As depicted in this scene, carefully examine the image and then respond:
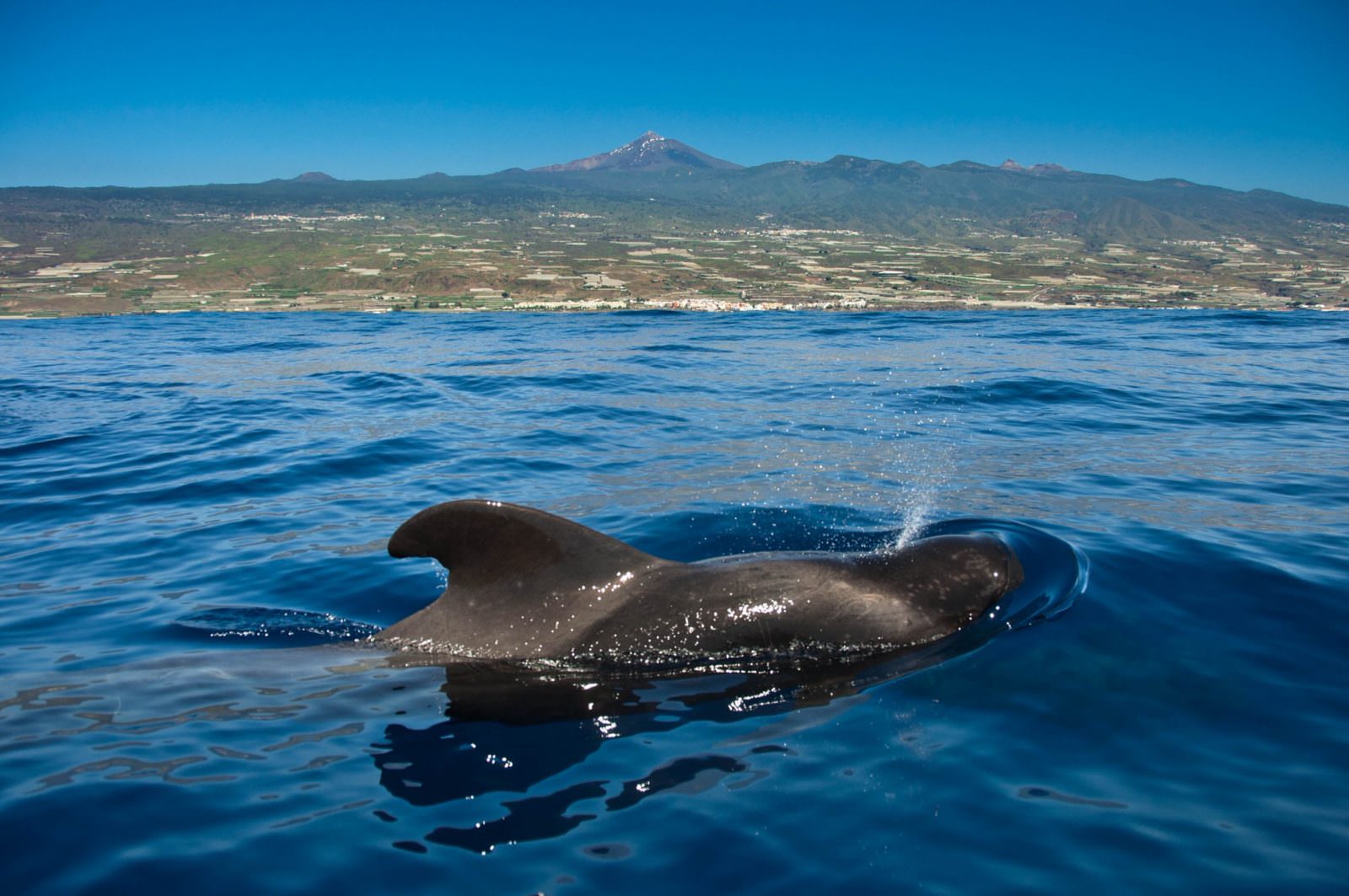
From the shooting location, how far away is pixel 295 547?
9375 millimetres

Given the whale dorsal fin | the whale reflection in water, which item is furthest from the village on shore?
the whale dorsal fin

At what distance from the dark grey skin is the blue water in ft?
1.02

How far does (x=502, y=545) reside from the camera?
605 cm

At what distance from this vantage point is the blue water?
393 cm

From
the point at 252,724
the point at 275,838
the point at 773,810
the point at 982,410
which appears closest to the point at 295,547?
the point at 252,724

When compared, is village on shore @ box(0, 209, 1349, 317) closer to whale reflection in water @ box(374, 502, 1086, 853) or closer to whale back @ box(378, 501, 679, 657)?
whale reflection in water @ box(374, 502, 1086, 853)

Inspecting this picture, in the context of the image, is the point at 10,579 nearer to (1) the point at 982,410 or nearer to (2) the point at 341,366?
(1) the point at 982,410

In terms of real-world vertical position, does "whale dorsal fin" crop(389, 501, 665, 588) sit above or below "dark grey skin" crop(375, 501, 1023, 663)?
above

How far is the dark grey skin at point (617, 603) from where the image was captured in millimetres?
5941

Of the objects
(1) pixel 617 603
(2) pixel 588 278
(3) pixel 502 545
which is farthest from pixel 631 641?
(2) pixel 588 278

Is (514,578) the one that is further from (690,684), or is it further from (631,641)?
(690,684)

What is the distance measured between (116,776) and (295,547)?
16.3 feet

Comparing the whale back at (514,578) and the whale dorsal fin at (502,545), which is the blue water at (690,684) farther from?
the whale dorsal fin at (502,545)

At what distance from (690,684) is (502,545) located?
1566 millimetres
